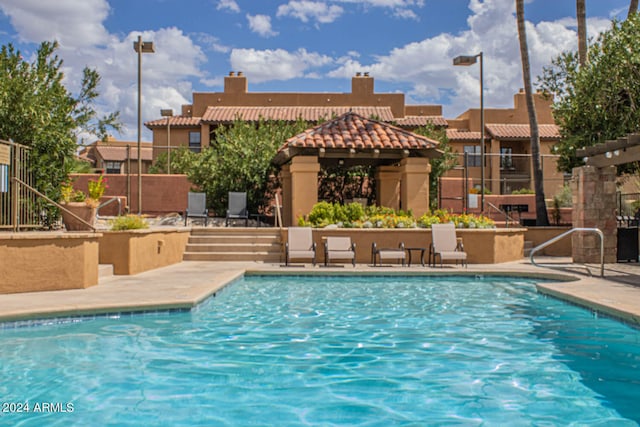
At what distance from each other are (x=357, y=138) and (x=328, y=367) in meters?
12.1

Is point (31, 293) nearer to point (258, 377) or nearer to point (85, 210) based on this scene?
point (85, 210)

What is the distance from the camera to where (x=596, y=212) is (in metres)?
14.5

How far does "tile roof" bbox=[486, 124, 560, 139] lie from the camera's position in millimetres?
36250

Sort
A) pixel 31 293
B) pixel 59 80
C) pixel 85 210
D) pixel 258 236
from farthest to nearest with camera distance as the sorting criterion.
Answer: pixel 258 236 → pixel 59 80 → pixel 85 210 → pixel 31 293

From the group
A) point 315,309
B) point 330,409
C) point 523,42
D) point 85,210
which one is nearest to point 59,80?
point 85,210

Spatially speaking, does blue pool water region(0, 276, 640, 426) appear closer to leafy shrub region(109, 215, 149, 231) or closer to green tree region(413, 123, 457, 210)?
leafy shrub region(109, 215, 149, 231)

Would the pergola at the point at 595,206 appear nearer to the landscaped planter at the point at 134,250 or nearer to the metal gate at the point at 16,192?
the landscaped planter at the point at 134,250

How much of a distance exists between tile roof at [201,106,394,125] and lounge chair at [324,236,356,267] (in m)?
21.1

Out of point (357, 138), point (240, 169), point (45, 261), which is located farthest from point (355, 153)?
point (45, 261)

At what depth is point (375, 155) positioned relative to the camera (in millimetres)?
17172

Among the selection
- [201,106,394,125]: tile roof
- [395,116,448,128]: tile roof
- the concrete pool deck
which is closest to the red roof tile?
the concrete pool deck

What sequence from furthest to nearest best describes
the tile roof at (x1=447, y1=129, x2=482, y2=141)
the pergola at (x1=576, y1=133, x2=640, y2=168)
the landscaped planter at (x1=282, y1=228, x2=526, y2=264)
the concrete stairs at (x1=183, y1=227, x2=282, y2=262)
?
the tile roof at (x1=447, y1=129, x2=482, y2=141) < the concrete stairs at (x1=183, y1=227, x2=282, y2=262) < the landscaped planter at (x1=282, y1=228, x2=526, y2=264) < the pergola at (x1=576, y1=133, x2=640, y2=168)

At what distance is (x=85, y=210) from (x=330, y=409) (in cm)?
849

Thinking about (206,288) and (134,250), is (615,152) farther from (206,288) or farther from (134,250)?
(134,250)
